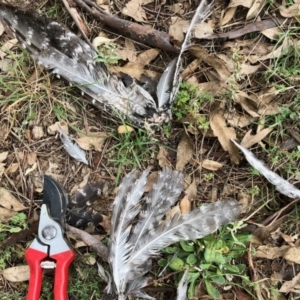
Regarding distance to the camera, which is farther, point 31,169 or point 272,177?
point 31,169

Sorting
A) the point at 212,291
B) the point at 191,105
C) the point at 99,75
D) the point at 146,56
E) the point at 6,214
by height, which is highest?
the point at 146,56

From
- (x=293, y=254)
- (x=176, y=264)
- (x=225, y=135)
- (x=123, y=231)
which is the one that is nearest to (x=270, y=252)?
(x=293, y=254)

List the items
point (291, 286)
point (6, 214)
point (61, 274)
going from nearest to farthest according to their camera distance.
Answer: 1. point (61, 274)
2. point (291, 286)
3. point (6, 214)

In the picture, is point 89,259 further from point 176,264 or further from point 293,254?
point 293,254

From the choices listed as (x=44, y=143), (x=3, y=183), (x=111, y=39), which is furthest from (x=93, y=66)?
(x=3, y=183)

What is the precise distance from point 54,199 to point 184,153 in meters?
0.64

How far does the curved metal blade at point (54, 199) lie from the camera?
270 centimetres

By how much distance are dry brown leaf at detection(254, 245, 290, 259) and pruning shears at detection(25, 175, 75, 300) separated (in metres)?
0.85

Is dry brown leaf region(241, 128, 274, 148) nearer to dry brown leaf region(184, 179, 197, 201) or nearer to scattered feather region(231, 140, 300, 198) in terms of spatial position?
scattered feather region(231, 140, 300, 198)

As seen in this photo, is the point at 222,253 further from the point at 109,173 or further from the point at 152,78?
the point at 152,78

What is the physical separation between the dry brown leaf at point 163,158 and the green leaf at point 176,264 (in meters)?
0.44

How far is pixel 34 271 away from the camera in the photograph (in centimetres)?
267

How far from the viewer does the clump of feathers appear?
8.78 ft

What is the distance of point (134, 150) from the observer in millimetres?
2865
